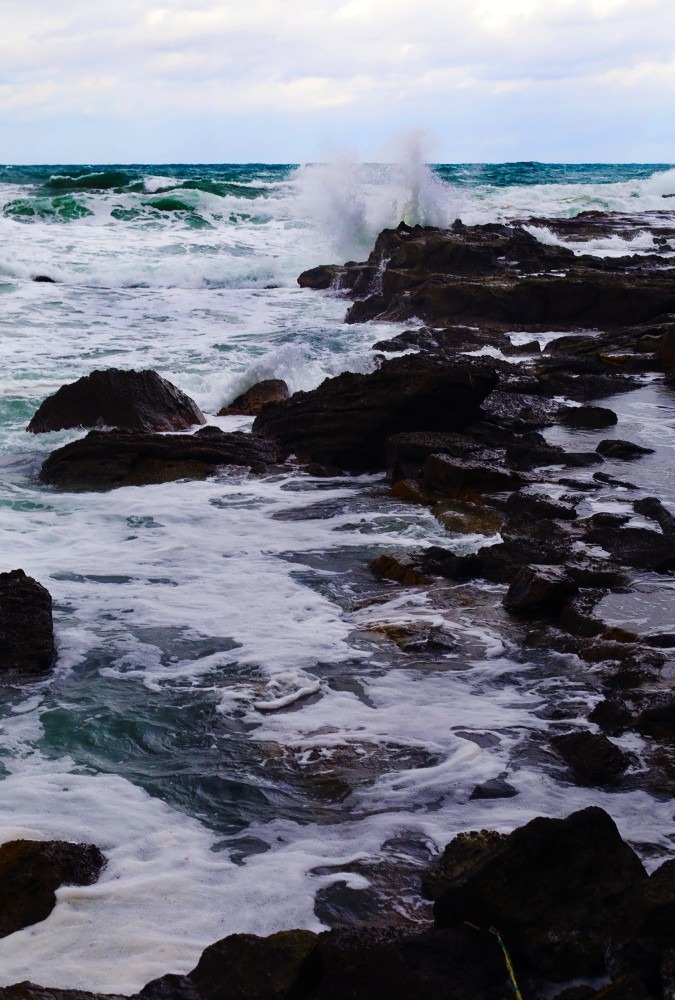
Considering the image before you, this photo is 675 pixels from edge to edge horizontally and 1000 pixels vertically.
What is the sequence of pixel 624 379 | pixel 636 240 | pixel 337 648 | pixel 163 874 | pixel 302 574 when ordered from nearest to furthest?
pixel 163 874 < pixel 337 648 < pixel 302 574 < pixel 624 379 < pixel 636 240

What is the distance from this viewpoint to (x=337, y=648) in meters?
5.21

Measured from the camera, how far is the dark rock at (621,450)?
8602 millimetres

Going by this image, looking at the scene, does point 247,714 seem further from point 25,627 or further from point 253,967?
point 253,967

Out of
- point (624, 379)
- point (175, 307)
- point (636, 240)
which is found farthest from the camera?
point (636, 240)

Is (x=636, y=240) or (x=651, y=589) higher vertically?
(x=636, y=240)

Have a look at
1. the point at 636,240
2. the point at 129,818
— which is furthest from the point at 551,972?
the point at 636,240

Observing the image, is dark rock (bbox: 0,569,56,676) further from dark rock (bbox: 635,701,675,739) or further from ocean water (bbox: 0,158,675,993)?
dark rock (bbox: 635,701,675,739)

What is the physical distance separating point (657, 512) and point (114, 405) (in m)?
4.95

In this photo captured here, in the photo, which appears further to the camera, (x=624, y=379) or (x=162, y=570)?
(x=624, y=379)

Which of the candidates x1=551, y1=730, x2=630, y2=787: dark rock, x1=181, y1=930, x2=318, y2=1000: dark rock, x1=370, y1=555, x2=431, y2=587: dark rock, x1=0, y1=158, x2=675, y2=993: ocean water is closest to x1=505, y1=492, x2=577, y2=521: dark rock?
x1=0, y1=158, x2=675, y2=993: ocean water

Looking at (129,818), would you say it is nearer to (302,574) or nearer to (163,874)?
(163,874)

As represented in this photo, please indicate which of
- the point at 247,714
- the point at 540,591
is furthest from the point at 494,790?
the point at 540,591

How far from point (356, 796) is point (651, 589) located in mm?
2451

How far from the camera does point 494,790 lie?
3850mm
